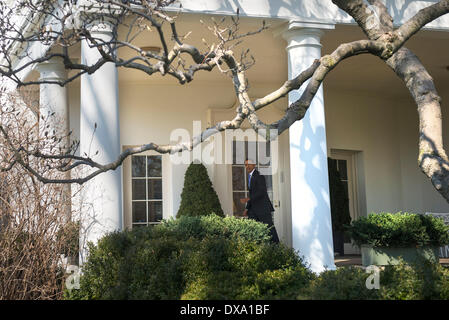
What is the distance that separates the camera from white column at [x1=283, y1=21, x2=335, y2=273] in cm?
887

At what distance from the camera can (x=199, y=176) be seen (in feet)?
41.7

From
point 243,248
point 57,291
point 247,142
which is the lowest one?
point 57,291

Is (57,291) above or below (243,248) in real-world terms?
below

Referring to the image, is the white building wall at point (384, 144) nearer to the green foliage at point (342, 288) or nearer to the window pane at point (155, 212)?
the window pane at point (155, 212)

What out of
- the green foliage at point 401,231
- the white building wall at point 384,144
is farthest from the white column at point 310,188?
the white building wall at point 384,144

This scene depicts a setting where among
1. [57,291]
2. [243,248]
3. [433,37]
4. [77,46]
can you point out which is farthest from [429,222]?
[77,46]

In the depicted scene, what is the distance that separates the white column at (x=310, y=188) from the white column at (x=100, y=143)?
2.55 meters

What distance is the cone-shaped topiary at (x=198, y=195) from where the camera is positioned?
1243 cm

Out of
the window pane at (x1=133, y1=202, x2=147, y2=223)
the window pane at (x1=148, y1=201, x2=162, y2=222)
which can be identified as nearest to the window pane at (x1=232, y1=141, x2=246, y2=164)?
the window pane at (x1=148, y1=201, x2=162, y2=222)

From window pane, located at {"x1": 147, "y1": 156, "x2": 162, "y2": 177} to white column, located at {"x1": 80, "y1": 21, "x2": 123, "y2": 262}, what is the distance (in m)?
4.97

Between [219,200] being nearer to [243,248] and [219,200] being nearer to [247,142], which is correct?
[247,142]

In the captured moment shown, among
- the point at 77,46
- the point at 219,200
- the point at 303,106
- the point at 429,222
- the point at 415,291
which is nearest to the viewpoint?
the point at 415,291

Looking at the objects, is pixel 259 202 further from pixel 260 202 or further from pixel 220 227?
pixel 220 227

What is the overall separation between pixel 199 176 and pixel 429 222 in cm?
521
